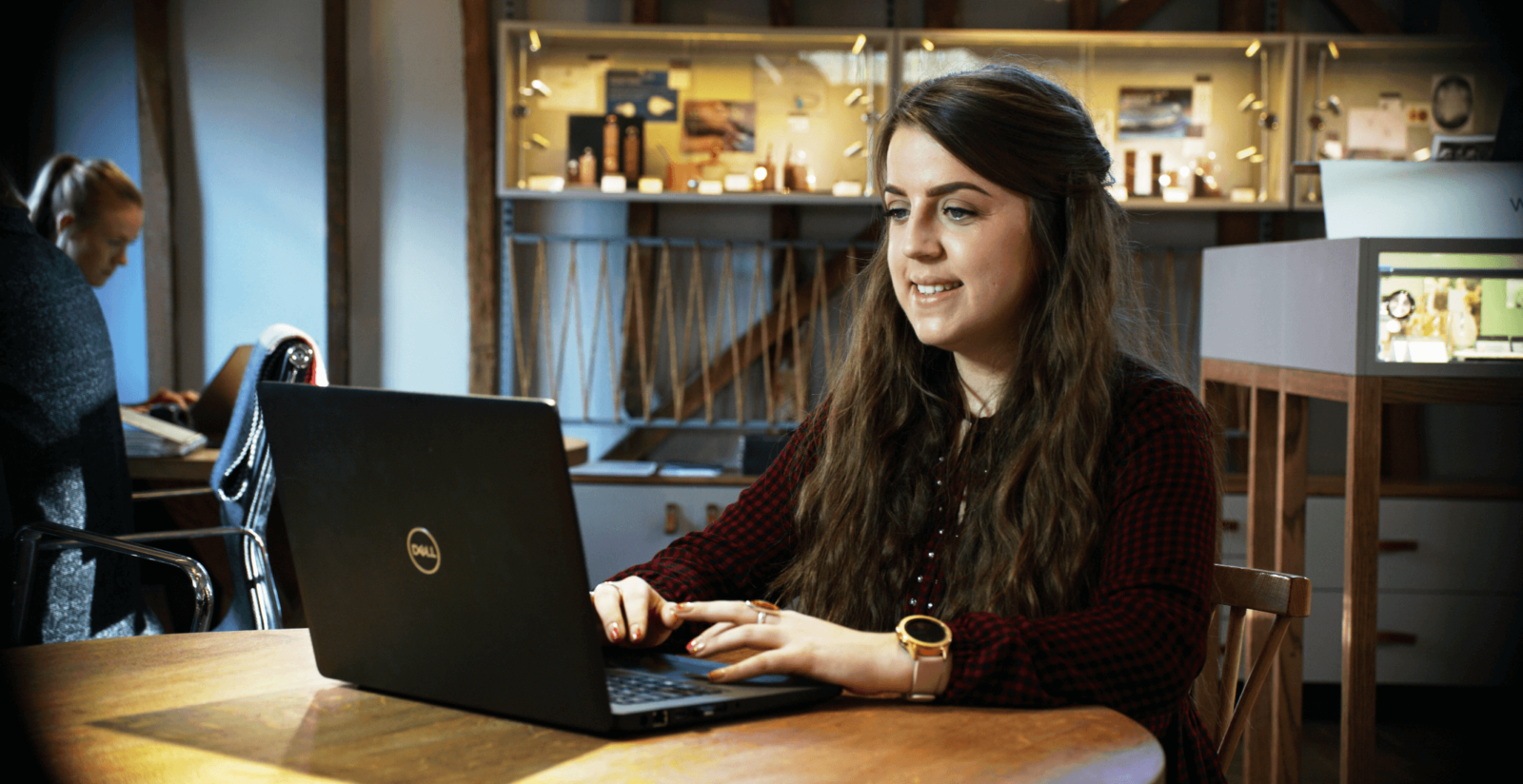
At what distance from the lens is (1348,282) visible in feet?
6.23

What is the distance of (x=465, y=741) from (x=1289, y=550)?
1.84 meters

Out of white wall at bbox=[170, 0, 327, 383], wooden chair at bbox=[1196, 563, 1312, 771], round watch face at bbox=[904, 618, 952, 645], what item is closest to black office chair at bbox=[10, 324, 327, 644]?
round watch face at bbox=[904, 618, 952, 645]

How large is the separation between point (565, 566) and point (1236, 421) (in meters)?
3.96

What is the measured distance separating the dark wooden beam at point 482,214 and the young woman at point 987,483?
2.98 metres

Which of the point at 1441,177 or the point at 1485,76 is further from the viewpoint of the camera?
the point at 1485,76

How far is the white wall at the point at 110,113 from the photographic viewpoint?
4277mm

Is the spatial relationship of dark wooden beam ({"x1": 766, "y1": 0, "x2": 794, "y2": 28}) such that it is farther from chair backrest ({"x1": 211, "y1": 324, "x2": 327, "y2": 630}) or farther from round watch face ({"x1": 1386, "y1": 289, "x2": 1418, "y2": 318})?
round watch face ({"x1": 1386, "y1": 289, "x2": 1418, "y2": 318})

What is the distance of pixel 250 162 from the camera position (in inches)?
172

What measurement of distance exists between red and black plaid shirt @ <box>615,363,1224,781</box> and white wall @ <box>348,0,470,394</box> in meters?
3.23

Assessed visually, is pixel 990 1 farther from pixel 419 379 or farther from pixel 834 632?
pixel 834 632

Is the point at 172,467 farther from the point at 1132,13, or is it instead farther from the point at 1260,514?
the point at 1132,13

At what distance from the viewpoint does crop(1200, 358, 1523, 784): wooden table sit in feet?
6.19

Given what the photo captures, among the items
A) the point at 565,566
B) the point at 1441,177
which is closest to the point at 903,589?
the point at 565,566

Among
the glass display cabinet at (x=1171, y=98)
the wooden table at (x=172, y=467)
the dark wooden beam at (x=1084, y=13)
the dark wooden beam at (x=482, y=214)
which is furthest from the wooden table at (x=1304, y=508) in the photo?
the dark wooden beam at (x=482, y=214)
